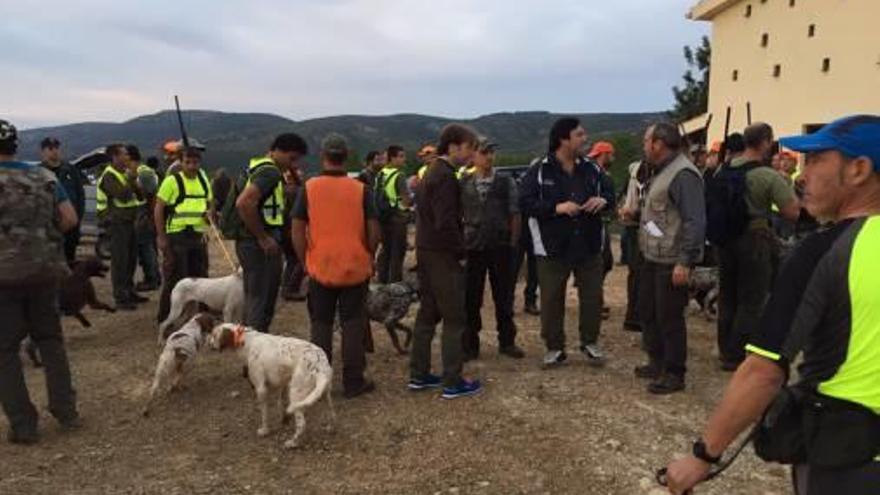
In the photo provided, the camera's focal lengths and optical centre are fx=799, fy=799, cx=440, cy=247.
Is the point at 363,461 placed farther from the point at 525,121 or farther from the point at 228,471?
the point at 525,121

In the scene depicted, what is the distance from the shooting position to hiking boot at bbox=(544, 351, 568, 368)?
6590 millimetres

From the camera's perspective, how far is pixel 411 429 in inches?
207

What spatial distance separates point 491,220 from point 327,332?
5.76 ft

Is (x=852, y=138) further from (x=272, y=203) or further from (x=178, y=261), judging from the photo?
(x=178, y=261)

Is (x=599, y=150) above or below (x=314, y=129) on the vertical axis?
below

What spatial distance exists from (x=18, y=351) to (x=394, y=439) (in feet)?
8.23

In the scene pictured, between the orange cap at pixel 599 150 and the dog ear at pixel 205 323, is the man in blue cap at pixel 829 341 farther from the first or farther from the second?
the orange cap at pixel 599 150

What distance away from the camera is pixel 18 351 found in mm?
5188

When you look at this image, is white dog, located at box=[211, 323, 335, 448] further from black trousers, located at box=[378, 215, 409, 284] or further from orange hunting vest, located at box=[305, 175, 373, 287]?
black trousers, located at box=[378, 215, 409, 284]

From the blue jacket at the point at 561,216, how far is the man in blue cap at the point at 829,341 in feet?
13.8

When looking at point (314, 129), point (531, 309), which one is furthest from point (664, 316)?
point (314, 129)

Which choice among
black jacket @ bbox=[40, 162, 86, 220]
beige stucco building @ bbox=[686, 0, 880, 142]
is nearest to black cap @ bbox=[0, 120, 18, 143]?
black jacket @ bbox=[40, 162, 86, 220]

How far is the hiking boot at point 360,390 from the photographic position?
19.4 ft

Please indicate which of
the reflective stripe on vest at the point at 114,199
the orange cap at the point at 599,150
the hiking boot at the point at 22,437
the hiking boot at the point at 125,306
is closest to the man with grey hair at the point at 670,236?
the orange cap at the point at 599,150
